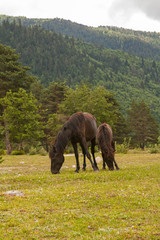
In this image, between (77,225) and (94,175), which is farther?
(94,175)

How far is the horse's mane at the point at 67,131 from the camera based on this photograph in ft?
50.0

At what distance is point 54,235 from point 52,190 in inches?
186

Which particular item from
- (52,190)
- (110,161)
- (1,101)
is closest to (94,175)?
(110,161)

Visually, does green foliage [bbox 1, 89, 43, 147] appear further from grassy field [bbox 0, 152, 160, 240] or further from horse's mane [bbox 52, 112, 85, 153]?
grassy field [bbox 0, 152, 160, 240]

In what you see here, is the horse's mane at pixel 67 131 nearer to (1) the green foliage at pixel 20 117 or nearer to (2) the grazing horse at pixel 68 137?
(2) the grazing horse at pixel 68 137

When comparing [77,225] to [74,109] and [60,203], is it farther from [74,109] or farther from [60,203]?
[74,109]

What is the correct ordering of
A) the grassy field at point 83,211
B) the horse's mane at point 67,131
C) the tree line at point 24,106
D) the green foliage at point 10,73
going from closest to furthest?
1. the grassy field at point 83,211
2. the horse's mane at point 67,131
3. the tree line at point 24,106
4. the green foliage at point 10,73

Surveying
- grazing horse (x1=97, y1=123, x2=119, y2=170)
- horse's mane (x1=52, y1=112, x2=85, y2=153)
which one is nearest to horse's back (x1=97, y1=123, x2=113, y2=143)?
grazing horse (x1=97, y1=123, x2=119, y2=170)

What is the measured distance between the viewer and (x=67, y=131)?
15.5m

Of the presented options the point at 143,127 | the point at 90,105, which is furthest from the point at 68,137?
the point at 143,127

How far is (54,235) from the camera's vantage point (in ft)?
19.5

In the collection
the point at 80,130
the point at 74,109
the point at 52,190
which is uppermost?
the point at 74,109

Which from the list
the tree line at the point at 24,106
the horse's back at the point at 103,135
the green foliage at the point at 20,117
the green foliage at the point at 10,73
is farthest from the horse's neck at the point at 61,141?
the green foliage at the point at 10,73

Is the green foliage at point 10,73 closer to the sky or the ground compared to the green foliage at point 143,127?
closer to the sky
